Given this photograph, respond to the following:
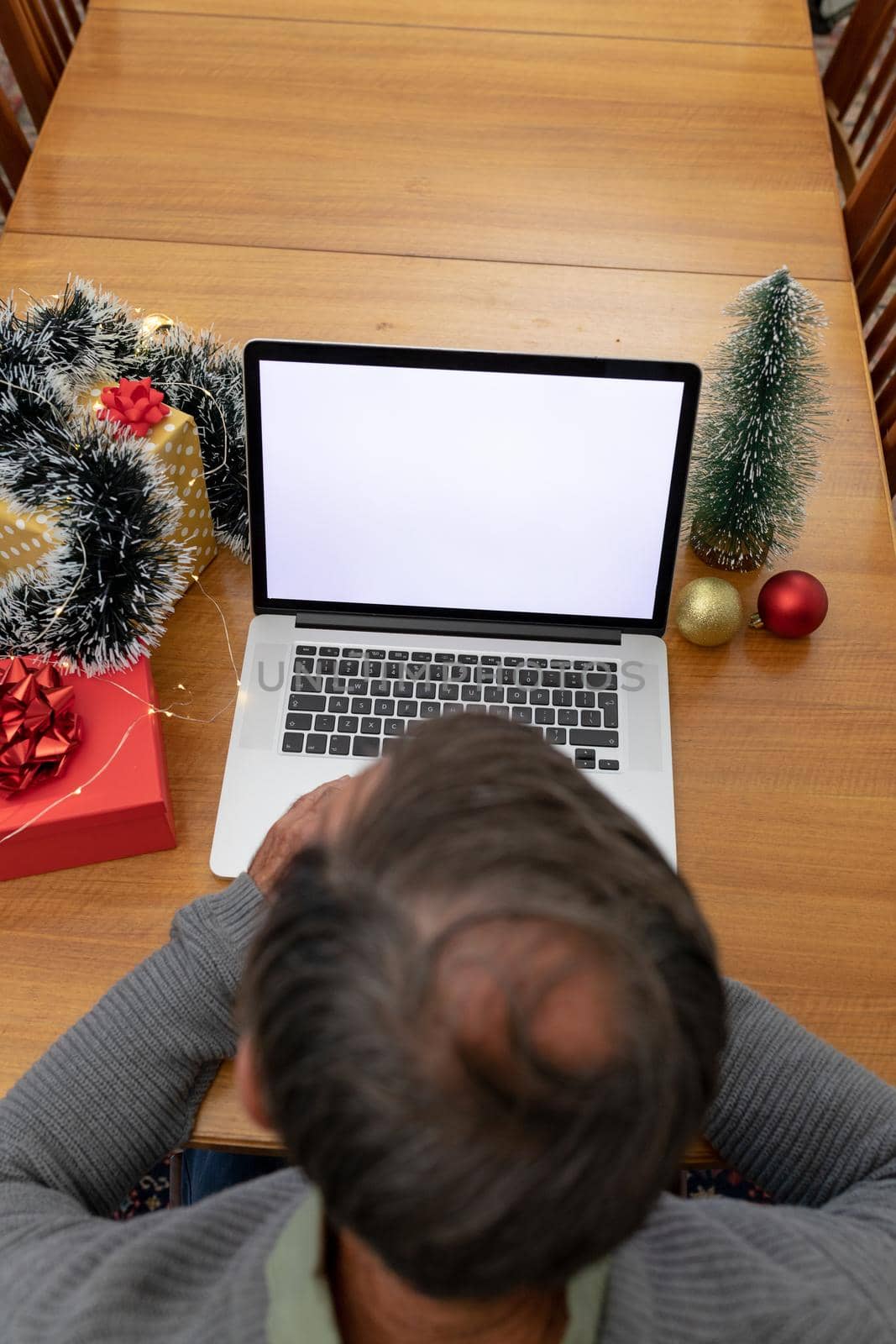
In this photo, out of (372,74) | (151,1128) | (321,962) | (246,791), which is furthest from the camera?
(372,74)

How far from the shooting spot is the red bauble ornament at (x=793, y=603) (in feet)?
3.01

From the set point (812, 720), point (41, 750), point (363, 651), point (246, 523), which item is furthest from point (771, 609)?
point (41, 750)

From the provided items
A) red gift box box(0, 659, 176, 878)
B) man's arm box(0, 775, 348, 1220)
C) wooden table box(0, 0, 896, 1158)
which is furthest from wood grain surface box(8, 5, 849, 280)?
man's arm box(0, 775, 348, 1220)

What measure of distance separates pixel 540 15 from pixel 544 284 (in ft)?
1.50

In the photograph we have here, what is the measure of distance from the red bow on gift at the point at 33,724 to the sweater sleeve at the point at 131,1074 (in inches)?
6.1

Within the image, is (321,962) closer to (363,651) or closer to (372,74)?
(363,651)

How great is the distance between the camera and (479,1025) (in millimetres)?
355

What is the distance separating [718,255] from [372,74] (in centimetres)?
49

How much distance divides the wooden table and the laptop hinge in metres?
0.08

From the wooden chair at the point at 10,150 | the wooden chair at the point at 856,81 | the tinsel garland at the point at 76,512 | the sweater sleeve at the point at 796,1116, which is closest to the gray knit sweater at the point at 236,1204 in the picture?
the sweater sleeve at the point at 796,1116

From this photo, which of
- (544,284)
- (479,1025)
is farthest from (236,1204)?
(544,284)

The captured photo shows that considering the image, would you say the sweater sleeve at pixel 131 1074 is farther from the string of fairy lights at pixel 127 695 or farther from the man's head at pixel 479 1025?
the man's head at pixel 479 1025

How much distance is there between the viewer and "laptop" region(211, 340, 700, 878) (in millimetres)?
811

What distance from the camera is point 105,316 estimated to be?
95 centimetres
